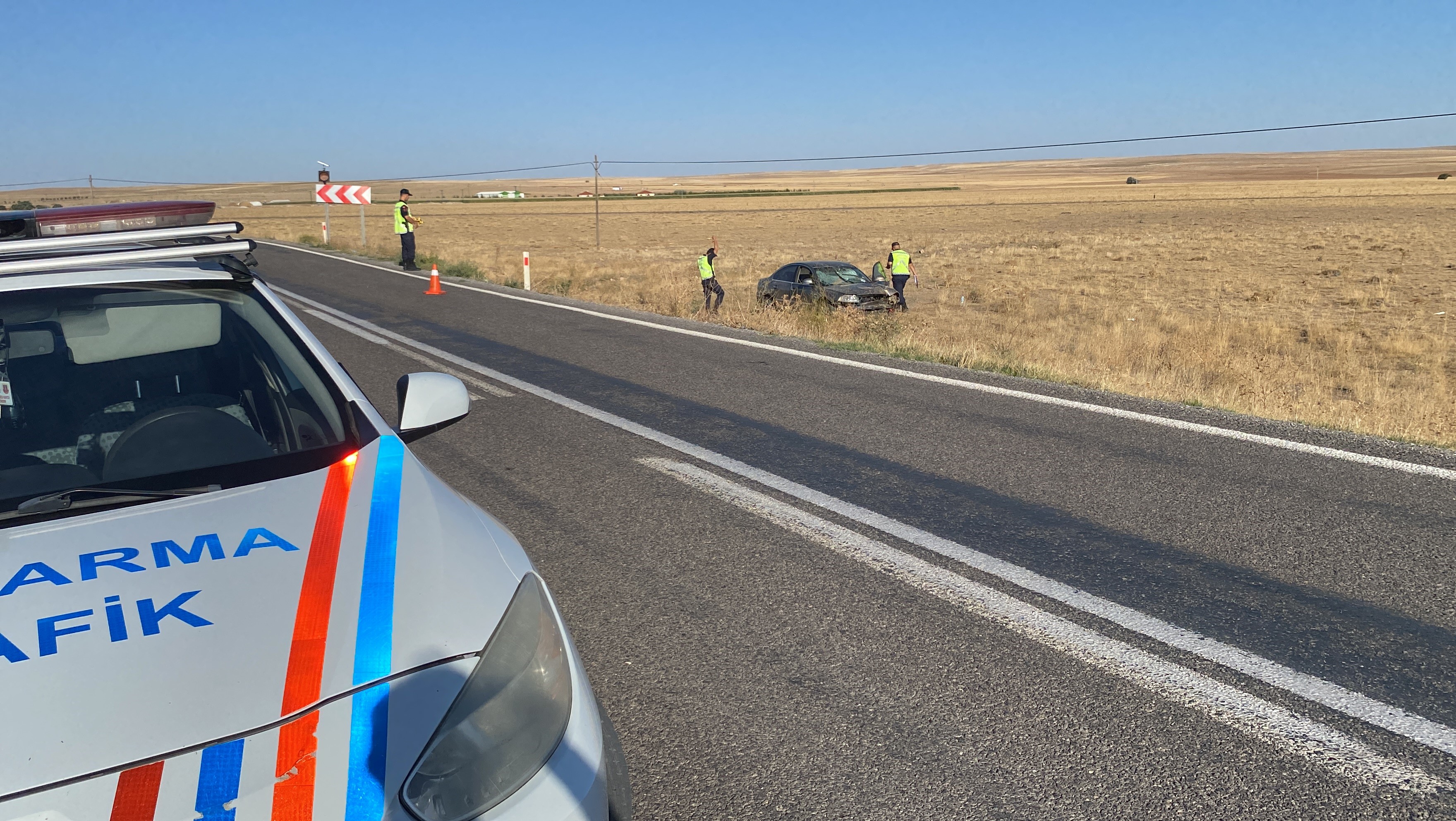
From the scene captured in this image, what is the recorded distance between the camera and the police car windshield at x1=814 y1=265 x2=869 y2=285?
19.4m

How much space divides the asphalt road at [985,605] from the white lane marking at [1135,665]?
12mm

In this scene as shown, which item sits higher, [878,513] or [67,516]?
[67,516]

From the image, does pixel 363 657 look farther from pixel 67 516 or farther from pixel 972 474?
pixel 972 474

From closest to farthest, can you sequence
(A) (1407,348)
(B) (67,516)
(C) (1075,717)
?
(B) (67,516), (C) (1075,717), (A) (1407,348)

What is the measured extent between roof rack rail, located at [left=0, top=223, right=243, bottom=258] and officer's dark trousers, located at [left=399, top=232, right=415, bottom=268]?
2138cm

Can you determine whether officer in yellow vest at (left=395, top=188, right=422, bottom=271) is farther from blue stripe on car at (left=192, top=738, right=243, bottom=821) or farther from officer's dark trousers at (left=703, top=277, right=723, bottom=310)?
blue stripe on car at (left=192, top=738, right=243, bottom=821)

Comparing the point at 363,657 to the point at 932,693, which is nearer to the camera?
the point at 363,657

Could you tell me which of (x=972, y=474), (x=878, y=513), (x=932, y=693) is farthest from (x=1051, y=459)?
(x=932, y=693)

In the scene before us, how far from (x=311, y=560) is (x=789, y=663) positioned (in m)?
1.93

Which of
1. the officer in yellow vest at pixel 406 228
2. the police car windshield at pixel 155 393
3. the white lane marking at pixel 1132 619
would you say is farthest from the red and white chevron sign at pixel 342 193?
the police car windshield at pixel 155 393

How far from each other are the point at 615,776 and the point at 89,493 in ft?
5.06

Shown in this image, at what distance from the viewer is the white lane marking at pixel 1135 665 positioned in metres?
2.86

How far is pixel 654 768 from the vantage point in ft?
9.71

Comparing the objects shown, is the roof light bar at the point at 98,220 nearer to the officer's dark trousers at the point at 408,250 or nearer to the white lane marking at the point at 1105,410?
the white lane marking at the point at 1105,410
